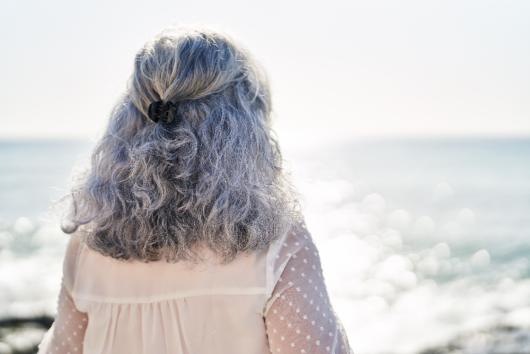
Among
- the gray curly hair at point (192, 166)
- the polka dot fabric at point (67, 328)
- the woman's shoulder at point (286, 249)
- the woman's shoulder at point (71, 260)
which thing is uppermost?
the gray curly hair at point (192, 166)

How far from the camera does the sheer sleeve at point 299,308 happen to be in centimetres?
159

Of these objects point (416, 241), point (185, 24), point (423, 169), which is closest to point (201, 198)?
point (185, 24)

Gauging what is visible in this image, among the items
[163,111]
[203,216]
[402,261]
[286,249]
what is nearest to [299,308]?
[286,249]

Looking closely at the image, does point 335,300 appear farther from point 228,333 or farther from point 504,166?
point 504,166

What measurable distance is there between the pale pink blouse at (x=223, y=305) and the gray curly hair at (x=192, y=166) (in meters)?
0.05

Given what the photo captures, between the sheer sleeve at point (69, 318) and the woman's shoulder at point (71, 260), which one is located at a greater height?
the woman's shoulder at point (71, 260)

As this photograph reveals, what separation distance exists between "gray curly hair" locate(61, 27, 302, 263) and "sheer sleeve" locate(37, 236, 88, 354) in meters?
0.16

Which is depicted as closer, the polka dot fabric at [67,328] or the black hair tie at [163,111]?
the black hair tie at [163,111]

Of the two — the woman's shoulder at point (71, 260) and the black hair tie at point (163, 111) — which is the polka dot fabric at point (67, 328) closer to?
the woman's shoulder at point (71, 260)

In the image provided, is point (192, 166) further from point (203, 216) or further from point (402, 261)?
point (402, 261)

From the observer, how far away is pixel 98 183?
1668 mm

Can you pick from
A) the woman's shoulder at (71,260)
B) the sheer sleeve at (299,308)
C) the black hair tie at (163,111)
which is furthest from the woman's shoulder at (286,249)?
the woman's shoulder at (71,260)

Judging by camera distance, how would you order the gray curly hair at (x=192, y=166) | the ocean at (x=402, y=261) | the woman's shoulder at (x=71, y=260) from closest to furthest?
1. the gray curly hair at (x=192, y=166)
2. the woman's shoulder at (x=71, y=260)
3. the ocean at (x=402, y=261)

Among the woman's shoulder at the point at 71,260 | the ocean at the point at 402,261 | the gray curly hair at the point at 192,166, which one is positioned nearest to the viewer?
the gray curly hair at the point at 192,166
